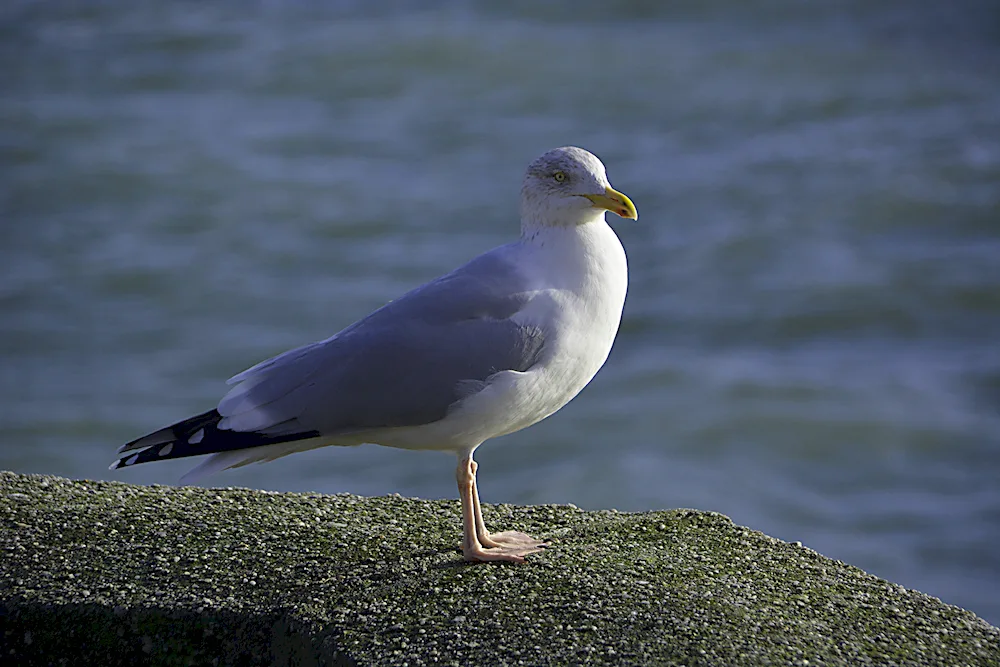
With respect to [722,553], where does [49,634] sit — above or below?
below

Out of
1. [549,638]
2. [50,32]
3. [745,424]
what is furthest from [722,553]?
[50,32]

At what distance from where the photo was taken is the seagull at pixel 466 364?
15.0ft

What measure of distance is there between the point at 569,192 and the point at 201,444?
1.53 m

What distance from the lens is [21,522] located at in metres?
4.89

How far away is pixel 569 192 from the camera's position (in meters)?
4.77

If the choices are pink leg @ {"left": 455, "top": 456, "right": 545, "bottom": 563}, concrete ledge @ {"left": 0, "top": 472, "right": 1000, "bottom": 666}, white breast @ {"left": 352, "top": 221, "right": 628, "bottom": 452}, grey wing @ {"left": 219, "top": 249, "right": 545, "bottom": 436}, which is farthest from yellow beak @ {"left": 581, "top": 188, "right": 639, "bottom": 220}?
concrete ledge @ {"left": 0, "top": 472, "right": 1000, "bottom": 666}

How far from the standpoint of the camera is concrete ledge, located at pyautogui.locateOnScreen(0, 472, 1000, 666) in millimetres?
4141

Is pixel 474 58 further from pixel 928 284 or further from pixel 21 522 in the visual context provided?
pixel 21 522

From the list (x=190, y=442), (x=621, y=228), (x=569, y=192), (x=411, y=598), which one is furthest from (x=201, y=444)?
(x=621, y=228)

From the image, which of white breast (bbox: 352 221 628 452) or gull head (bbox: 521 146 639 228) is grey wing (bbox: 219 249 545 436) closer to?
white breast (bbox: 352 221 628 452)

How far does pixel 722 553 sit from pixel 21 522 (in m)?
2.52

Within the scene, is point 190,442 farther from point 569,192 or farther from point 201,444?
point 569,192

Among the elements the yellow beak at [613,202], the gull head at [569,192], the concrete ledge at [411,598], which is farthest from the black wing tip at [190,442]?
the yellow beak at [613,202]

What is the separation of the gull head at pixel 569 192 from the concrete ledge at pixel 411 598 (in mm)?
1187
